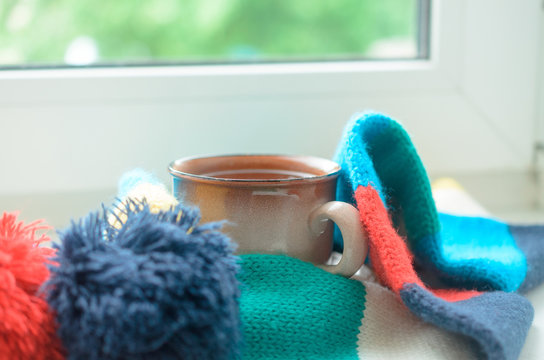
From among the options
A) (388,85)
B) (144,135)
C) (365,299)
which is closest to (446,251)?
(365,299)

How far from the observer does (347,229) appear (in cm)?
37

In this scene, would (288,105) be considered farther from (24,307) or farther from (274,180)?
(24,307)

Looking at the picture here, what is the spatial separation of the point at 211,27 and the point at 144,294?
2660 millimetres

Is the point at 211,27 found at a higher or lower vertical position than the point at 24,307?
higher

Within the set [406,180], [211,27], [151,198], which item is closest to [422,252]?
[406,180]

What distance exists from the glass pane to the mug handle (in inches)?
68.1

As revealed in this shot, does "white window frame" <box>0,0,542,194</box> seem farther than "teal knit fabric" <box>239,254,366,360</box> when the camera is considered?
Yes

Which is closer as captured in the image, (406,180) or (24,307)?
→ (24,307)

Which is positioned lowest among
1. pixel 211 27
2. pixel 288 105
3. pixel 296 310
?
pixel 296 310

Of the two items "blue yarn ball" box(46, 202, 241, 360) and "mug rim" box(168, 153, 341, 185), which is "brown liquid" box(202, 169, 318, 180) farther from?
"blue yarn ball" box(46, 202, 241, 360)

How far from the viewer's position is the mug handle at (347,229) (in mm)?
372

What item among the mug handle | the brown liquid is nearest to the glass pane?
the brown liquid

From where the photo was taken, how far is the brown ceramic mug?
0.36 m

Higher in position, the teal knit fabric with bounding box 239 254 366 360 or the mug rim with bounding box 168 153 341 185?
the mug rim with bounding box 168 153 341 185
